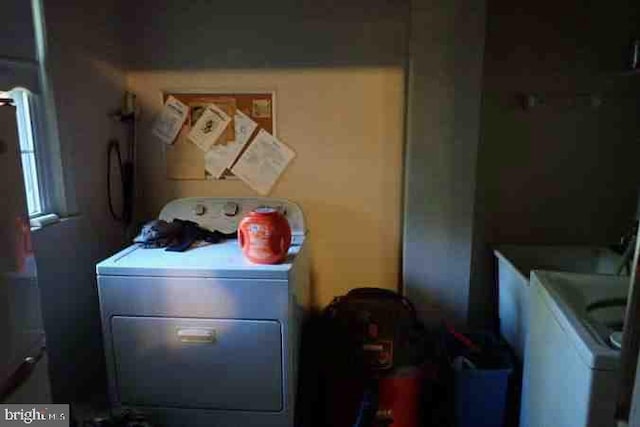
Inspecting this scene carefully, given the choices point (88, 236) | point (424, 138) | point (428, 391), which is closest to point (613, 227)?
point (424, 138)

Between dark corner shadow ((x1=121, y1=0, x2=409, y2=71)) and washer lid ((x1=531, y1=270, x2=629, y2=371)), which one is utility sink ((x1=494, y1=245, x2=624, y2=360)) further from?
dark corner shadow ((x1=121, y1=0, x2=409, y2=71))

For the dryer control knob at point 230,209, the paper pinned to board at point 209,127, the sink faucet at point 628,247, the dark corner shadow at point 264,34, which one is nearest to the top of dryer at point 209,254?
the dryer control knob at point 230,209

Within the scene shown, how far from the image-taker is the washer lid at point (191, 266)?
1.73 m

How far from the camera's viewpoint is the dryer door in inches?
69.7

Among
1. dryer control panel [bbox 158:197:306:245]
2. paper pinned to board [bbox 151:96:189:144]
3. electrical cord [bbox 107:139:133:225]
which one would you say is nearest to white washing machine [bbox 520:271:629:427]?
dryer control panel [bbox 158:197:306:245]

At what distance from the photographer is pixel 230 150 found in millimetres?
2469

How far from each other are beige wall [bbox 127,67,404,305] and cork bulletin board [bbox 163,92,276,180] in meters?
0.04

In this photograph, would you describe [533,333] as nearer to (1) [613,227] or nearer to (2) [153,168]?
(1) [613,227]

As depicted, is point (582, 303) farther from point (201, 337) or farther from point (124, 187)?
point (124, 187)

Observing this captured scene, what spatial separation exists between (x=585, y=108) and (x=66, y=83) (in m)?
2.39

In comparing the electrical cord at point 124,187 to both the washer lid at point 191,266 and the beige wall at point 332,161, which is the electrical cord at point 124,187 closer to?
the beige wall at point 332,161

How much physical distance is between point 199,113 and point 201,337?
47.3 inches

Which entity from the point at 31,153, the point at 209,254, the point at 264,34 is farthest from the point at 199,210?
the point at 264,34

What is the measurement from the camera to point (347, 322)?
2041mm
